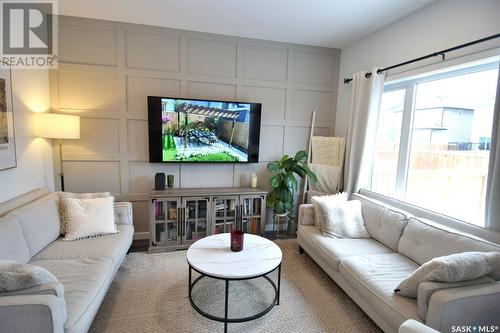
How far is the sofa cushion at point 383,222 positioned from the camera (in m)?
2.45

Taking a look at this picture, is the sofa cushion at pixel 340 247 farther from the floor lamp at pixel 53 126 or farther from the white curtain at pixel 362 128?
the floor lamp at pixel 53 126

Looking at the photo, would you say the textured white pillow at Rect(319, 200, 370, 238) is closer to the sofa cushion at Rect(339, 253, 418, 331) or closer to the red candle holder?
the sofa cushion at Rect(339, 253, 418, 331)

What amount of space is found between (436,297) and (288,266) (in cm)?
157

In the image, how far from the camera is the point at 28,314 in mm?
1264

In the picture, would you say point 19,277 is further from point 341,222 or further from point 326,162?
point 326,162

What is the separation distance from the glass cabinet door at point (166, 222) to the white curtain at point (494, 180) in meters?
2.91

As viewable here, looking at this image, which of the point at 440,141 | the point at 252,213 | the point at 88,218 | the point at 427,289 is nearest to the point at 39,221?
the point at 88,218

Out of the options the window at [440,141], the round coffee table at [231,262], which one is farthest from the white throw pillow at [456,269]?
the round coffee table at [231,262]

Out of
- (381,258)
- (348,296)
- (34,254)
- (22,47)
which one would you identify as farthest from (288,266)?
(22,47)

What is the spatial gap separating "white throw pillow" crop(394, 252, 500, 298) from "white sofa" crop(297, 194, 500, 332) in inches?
2.2

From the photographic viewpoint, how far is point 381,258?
7.39 ft

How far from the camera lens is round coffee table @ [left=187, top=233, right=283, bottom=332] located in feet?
6.09

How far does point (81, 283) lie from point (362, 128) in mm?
3152

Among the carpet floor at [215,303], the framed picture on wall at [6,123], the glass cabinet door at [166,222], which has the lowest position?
the carpet floor at [215,303]
